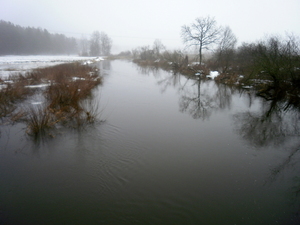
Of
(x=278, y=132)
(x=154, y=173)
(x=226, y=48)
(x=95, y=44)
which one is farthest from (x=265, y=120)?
(x=95, y=44)

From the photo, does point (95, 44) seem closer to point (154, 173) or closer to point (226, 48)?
point (226, 48)

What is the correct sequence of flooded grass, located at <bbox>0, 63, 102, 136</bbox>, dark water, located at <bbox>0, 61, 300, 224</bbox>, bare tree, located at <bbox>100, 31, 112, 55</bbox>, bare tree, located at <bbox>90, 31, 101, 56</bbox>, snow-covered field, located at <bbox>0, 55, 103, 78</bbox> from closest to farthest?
dark water, located at <bbox>0, 61, 300, 224</bbox>, flooded grass, located at <bbox>0, 63, 102, 136</bbox>, snow-covered field, located at <bbox>0, 55, 103, 78</bbox>, bare tree, located at <bbox>90, 31, 101, 56</bbox>, bare tree, located at <bbox>100, 31, 112, 55</bbox>

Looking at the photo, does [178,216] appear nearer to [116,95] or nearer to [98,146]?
[98,146]

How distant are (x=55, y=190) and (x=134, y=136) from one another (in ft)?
10.4

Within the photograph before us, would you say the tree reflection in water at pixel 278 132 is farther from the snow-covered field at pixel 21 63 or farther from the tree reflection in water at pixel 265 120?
the snow-covered field at pixel 21 63

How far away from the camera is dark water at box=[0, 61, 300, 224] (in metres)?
3.75

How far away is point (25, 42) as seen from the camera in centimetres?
6662

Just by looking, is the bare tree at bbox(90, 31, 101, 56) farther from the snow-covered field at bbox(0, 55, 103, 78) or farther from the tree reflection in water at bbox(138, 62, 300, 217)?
the tree reflection in water at bbox(138, 62, 300, 217)

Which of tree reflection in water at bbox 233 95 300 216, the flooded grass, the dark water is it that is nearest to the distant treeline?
the flooded grass

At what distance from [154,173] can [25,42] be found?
3168 inches

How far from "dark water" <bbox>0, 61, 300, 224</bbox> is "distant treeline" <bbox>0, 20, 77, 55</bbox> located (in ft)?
229

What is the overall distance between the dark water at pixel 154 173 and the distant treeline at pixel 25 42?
6974 cm

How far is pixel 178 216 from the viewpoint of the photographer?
3.69 metres

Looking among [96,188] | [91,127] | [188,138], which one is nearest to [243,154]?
[188,138]
